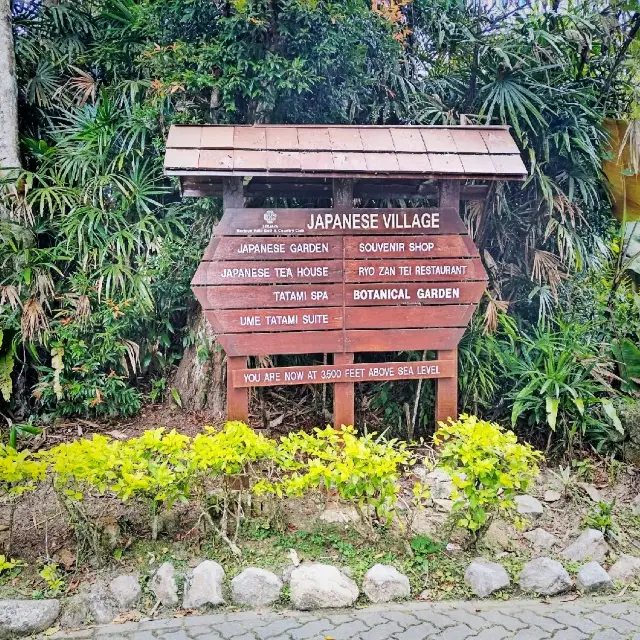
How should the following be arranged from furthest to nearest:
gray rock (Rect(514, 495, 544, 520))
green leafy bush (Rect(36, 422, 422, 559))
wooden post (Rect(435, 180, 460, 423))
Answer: wooden post (Rect(435, 180, 460, 423))
gray rock (Rect(514, 495, 544, 520))
green leafy bush (Rect(36, 422, 422, 559))

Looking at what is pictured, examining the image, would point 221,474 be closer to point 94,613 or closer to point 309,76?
point 94,613

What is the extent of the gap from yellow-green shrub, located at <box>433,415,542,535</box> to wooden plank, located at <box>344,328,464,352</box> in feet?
2.93

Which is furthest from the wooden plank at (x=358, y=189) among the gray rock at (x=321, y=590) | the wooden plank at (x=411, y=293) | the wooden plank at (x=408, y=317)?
the gray rock at (x=321, y=590)

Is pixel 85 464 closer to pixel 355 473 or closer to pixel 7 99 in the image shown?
pixel 355 473

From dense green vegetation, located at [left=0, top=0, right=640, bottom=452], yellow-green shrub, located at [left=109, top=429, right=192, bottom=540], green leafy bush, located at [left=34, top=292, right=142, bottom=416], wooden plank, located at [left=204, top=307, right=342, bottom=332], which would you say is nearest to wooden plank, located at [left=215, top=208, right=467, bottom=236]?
wooden plank, located at [left=204, top=307, right=342, bottom=332]

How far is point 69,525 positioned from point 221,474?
0.98m

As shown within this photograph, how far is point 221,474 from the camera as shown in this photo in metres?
3.38

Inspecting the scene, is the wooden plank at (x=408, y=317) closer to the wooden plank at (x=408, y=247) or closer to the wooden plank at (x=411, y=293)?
the wooden plank at (x=411, y=293)

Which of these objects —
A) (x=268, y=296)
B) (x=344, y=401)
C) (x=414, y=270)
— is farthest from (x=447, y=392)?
(x=268, y=296)

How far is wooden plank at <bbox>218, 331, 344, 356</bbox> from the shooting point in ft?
13.0

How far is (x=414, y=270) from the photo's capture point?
13.6 ft

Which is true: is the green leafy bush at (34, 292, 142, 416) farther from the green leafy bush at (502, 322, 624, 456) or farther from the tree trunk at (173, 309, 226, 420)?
the green leafy bush at (502, 322, 624, 456)

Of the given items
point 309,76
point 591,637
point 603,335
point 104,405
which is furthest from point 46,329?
point 603,335

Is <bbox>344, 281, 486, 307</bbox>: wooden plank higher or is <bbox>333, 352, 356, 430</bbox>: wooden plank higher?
<bbox>344, 281, 486, 307</bbox>: wooden plank
